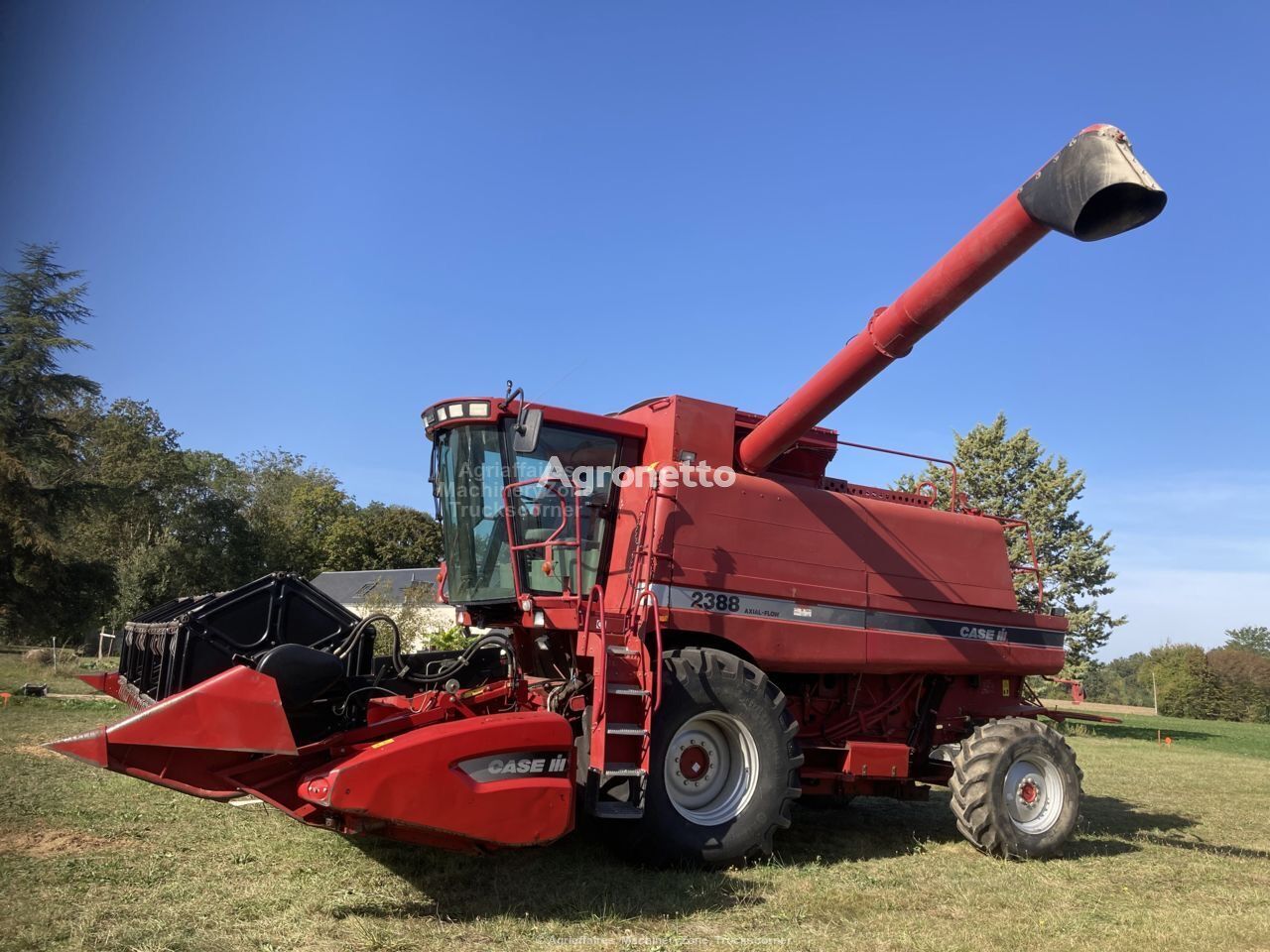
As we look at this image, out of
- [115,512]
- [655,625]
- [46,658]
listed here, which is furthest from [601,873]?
[115,512]

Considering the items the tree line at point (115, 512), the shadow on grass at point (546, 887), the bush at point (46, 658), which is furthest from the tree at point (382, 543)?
the shadow on grass at point (546, 887)

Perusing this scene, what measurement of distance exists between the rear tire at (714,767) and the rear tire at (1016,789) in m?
1.78

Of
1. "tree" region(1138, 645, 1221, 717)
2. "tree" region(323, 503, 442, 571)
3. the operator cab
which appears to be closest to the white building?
"tree" region(323, 503, 442, 571)

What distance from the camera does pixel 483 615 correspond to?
7473mm

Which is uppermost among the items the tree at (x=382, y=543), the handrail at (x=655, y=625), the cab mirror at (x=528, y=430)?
the tree at (x=382, y=543)

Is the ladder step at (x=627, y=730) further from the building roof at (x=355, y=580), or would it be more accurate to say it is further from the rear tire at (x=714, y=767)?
the building roof at (x=355, y=580)

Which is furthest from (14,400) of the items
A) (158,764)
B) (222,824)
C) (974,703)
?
(974,703)

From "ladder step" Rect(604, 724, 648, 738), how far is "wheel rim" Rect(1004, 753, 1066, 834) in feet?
11.7

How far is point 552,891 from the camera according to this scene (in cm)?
549

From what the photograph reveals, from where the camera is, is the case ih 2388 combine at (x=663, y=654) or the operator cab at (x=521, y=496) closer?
the case ih 2388 combine at (x=663, y=654)

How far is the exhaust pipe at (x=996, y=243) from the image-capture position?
494 cm

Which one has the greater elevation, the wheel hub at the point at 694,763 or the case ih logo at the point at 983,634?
the case ih logo at the point at 983,634

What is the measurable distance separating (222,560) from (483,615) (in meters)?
39.3

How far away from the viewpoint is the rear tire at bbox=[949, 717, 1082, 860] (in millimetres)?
7207
